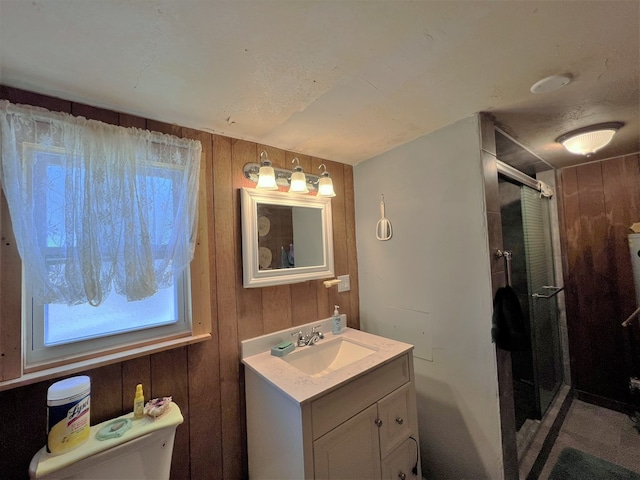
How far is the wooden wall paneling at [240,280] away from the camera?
4.43ft

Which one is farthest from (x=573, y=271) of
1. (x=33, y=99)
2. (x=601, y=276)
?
(x=33, y=99)

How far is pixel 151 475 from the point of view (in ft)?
3.10

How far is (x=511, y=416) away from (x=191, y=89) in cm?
205

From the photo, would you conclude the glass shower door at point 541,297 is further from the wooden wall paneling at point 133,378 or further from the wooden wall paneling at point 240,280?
the wooden wall paneling at point 133,378

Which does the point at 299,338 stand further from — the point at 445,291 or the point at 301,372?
the point at 445,291

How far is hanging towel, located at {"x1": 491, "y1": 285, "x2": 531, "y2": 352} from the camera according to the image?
1165mm

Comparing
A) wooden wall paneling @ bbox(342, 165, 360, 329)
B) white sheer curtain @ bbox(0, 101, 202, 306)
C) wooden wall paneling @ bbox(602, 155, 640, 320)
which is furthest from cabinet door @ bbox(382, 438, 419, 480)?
wooden wall paneling @ bbox(602, 155, 640, 320)

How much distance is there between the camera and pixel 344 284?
1798mm

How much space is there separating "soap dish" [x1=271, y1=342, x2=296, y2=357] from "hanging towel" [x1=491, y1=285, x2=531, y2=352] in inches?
38.7

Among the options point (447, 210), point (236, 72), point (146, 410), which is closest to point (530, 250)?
point (447, 210)

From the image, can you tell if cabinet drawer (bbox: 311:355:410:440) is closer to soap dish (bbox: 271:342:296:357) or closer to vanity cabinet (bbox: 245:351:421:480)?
vanity cabinet (bbox: 245:351:421:480)

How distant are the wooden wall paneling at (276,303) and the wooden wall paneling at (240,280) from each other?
34mm

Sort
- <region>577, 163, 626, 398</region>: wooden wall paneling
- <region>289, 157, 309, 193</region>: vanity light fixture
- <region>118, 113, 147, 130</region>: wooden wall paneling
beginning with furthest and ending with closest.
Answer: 1. <region>577, 163, 626, 398</region>: wooden wall paneling
2. <region>289, 157, 309, 193</region>: vanity light fixture
3. <region>118, 113, 147, 130</region>: wooden wall paneling

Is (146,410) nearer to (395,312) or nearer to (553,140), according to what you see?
(395,312)
